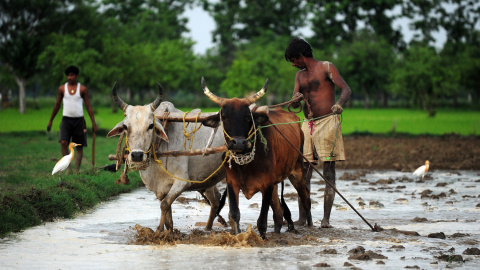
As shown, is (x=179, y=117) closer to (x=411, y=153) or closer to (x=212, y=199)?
(x=212, y=199)

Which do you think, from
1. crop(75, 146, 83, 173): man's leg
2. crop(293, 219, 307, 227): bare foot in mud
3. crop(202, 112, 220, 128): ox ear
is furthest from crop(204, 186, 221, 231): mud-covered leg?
crop(75, 146, 83, 173): man's leg

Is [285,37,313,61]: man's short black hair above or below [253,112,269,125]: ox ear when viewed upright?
above

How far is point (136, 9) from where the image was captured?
Answer: 72875 millimetres

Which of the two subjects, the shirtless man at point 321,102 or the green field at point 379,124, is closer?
the shirtless man at point 321,102

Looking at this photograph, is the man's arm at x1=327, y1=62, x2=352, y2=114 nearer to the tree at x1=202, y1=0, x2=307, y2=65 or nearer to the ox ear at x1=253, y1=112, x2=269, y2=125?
the ox ear at x1=253, y1=112, x2=269, y2=125

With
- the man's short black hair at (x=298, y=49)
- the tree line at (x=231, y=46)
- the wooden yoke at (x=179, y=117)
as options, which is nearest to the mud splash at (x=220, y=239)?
the wooden yoke at (x=179, y=117)

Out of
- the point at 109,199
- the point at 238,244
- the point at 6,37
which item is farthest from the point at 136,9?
the point at 238,244

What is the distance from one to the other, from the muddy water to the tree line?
128 ft

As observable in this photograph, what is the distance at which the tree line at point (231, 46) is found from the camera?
2085 inches

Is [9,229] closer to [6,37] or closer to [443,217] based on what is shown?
[443,217]

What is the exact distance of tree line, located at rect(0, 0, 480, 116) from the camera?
52969 mm

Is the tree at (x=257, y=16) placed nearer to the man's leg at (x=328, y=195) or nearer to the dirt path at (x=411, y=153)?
the dirt path at (x=411, y=153)

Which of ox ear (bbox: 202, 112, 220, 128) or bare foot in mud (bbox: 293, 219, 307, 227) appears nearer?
ox ear (bbox: 202, 112, 220, 128)

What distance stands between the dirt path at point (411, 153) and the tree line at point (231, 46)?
23.8 metres
